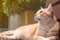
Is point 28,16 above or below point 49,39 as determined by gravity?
above

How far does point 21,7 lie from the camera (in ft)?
8.42

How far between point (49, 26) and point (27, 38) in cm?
23

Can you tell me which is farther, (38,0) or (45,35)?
(38,0)

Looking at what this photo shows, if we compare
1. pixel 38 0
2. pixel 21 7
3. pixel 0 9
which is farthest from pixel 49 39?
pixel 0 9

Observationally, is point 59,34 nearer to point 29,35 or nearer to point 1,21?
point 29,35

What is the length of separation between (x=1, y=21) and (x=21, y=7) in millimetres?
908

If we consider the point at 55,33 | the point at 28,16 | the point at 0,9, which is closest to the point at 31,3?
the point at 28,16

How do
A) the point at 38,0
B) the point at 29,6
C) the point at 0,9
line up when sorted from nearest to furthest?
the point at 38,0
the point at 29,6
the point at 0,9

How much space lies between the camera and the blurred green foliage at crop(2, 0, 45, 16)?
238cm

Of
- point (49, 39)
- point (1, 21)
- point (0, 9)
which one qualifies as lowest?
point (49, 39)

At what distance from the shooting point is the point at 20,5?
8.33 ft

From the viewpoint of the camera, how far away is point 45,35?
1251mm

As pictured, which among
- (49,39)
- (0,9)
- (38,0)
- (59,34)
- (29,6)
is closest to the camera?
(49,39)

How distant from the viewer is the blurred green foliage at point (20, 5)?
2.38m
